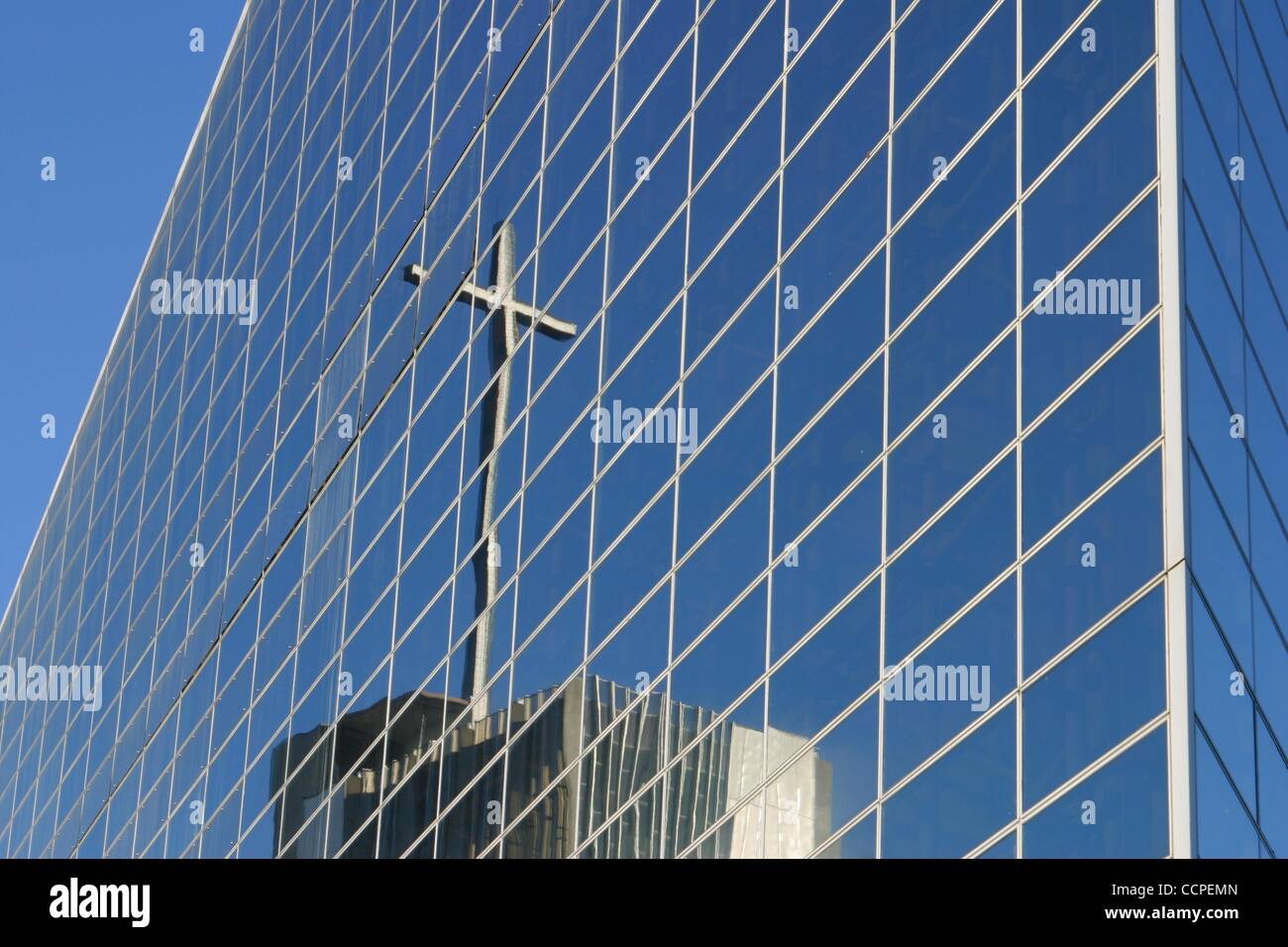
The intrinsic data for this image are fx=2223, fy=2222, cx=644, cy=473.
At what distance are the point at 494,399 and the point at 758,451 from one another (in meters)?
11.3

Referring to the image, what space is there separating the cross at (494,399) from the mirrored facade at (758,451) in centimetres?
Result: 11

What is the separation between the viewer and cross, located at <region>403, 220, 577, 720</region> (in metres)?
36.5

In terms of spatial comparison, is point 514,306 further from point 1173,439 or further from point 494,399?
point 1173,439

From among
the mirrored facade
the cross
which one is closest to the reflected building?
the mirrored facade

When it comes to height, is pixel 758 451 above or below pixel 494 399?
below

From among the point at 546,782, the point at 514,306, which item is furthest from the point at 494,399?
the point at 546,782

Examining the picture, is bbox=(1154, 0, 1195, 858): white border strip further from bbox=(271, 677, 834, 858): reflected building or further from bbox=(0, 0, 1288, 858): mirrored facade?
bbox=(271, 677, 834, 858): reflected building

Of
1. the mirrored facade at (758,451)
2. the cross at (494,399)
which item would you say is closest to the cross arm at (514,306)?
the cross at (494,399)

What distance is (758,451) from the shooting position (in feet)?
92.2

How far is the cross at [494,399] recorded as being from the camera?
120 feet

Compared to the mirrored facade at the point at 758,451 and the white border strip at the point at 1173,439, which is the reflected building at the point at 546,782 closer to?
the mirrored facade at the point at 758,451

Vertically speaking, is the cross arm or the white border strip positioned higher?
the cross arm

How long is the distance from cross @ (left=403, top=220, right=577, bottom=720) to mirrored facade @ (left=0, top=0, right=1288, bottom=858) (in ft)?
0.37

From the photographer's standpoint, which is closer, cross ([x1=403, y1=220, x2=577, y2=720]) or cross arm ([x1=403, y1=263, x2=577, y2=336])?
cross arm ([x1=403, y1=263, x2=577, y2=336])
